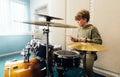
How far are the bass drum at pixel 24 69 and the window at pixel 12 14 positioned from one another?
229cm

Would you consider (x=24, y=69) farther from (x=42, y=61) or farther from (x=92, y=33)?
(x=92, y=33)

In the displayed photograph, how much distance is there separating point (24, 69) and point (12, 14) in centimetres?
283

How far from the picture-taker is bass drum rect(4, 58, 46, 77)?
5.53 ft

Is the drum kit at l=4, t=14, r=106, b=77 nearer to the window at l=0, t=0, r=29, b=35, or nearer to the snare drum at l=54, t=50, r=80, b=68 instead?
the snare drum at l=54, t=50, r=80, b=68

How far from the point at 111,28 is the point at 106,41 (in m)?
0.27

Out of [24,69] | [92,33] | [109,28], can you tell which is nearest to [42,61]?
[24,69]

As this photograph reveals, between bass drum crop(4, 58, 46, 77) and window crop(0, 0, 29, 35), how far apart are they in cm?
229

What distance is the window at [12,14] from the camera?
12.4 ft

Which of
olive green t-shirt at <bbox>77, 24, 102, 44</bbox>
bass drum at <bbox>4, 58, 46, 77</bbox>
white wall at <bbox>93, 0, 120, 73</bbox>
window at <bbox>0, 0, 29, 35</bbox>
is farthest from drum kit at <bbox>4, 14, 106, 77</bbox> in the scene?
window at <bbox>0, 0, 29, 35</bbox>

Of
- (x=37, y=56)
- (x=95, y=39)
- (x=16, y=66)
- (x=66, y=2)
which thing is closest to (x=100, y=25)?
(x=95, y=39)

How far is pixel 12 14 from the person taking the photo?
401cm

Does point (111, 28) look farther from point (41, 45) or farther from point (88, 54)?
point (41, 45)

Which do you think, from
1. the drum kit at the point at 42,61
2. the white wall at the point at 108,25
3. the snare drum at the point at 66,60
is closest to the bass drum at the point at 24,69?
the drum kit at the point at 42,61

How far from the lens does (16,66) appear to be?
1752 mm
